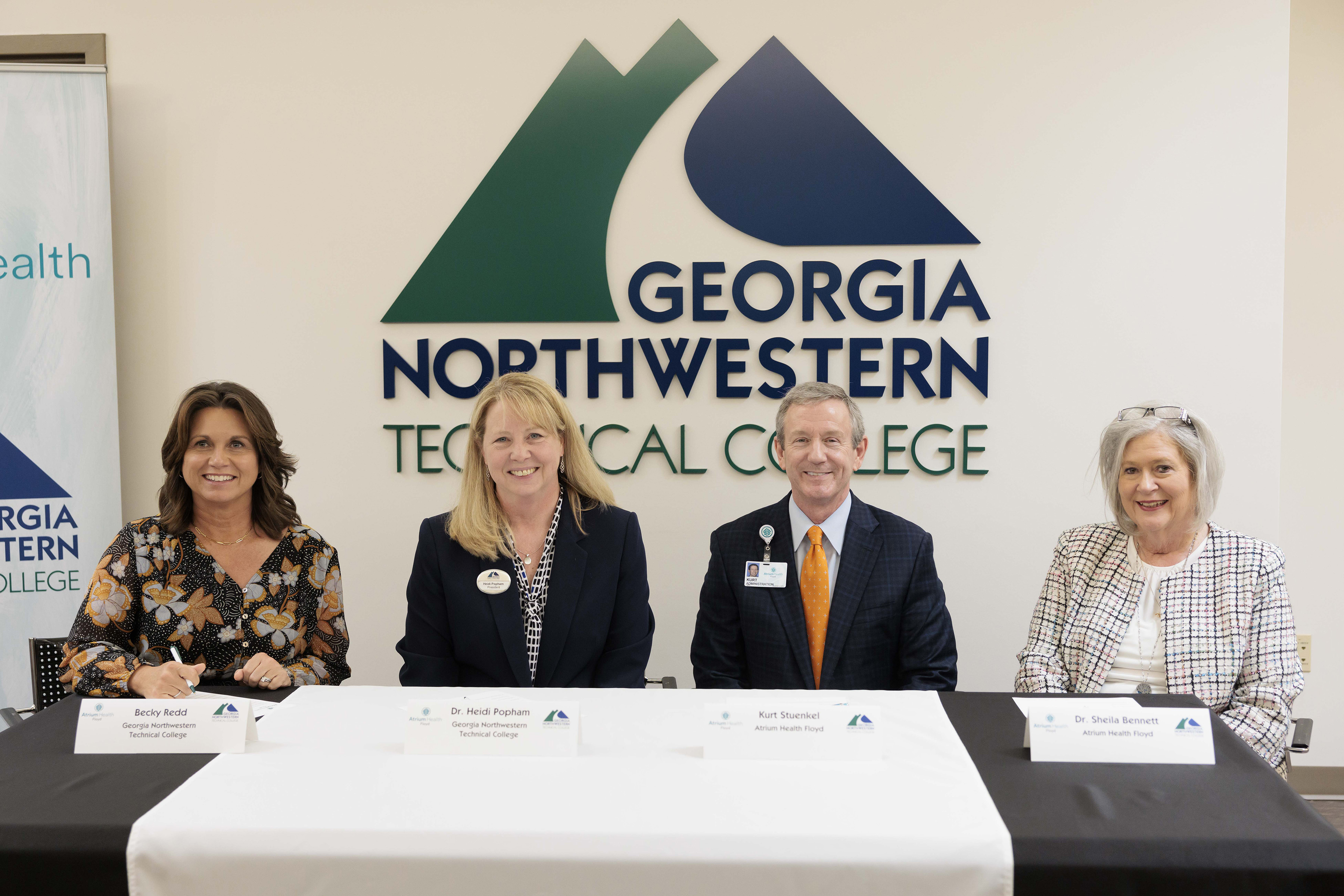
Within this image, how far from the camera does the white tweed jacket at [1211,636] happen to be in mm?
2213

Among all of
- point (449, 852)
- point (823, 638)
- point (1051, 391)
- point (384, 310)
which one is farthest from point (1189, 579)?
point (384, 310)

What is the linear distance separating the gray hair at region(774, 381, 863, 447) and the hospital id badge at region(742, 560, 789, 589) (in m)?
0.35

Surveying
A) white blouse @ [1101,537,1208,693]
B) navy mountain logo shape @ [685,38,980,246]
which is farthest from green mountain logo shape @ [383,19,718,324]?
white blouse @ [1101,537,1208,693]

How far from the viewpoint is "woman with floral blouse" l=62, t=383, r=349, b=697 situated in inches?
87.1

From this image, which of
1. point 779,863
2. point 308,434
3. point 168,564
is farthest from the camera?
point 308,434

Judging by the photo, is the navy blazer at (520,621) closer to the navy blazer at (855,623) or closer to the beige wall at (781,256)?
the navy blazer at (855,623)

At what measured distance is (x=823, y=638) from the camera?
242 cm

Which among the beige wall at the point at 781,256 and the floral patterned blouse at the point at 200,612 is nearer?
the floral patterned blouse at the point at 200,612

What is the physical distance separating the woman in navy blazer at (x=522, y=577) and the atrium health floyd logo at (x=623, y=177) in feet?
3.61

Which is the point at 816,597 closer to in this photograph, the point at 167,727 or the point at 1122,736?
the point at 1122,736

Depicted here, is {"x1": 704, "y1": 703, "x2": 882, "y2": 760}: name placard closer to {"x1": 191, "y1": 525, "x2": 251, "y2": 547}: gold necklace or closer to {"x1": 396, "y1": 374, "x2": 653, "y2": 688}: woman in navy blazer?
{"x1": 396, "y1": 374, "x2": 653, "y2": 688}: woman in navy blazer

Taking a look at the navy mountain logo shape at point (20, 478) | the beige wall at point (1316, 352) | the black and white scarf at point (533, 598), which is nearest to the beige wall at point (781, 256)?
the beige wall at point (1316, 352)

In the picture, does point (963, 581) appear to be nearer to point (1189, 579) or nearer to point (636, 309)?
point (1189, 579)

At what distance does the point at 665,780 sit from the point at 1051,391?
246cm
